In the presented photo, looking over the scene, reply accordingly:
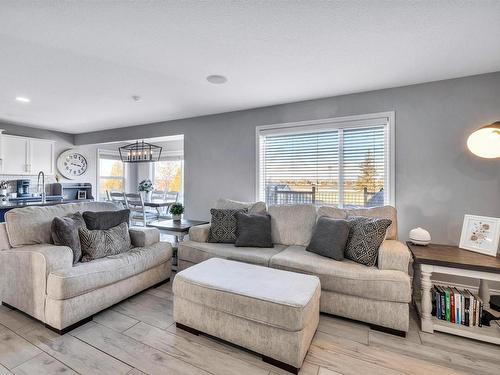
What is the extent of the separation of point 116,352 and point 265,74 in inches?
110

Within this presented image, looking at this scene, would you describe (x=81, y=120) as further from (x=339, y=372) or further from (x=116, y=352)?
(x=339, y=372)

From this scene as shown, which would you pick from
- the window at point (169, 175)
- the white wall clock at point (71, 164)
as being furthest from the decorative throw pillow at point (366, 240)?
the white wall clock at point (71, 164)

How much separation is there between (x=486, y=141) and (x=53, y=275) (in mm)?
4048

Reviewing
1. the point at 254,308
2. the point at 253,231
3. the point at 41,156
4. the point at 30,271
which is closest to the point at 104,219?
the point at 30,271

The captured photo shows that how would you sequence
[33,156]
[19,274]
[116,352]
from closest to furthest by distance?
[116,352] → [19,274] → [33,156]

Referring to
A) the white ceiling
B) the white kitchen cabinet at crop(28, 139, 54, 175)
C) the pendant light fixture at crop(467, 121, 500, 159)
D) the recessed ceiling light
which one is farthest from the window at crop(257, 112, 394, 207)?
the white kitchen cabinet at crop(28, 139, 54, 175)

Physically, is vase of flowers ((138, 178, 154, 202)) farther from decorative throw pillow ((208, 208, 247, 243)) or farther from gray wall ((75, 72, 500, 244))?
gray wall ((75, 72, 500, 244))

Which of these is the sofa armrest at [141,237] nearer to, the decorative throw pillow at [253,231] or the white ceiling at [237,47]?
the decorative throw pillow at [253,231]

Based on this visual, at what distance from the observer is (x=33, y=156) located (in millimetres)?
5137

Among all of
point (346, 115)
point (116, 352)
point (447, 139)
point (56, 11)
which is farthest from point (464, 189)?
point (56, 11)

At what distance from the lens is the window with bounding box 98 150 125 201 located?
666 cm

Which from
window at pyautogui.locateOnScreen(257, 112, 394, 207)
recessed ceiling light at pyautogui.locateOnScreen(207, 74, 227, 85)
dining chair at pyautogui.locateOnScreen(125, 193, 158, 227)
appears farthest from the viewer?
dining chair at pyautogui.locateOnScreen(125, 193, 158, 227)

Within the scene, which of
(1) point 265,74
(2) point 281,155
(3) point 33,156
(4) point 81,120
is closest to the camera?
(1) point 265,74

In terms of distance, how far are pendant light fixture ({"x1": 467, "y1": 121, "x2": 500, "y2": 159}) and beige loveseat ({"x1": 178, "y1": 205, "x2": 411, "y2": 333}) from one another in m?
0.98
